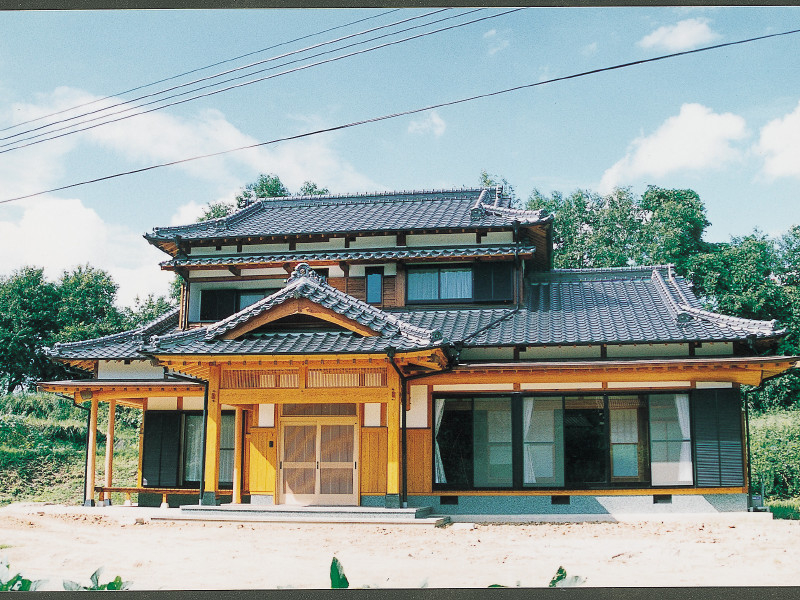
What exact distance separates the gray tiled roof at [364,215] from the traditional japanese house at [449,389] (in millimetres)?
158

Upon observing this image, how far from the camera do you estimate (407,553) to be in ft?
27.7

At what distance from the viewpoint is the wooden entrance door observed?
1170 centimetres

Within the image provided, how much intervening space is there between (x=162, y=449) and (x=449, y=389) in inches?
201

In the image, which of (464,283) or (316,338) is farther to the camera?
(464,283)

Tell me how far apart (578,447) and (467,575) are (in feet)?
15.3

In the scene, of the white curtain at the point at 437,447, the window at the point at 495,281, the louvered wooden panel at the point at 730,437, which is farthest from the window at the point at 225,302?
the louvered wooden panel at the point at 730,437

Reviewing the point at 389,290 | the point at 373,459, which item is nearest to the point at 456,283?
the point at 389,290

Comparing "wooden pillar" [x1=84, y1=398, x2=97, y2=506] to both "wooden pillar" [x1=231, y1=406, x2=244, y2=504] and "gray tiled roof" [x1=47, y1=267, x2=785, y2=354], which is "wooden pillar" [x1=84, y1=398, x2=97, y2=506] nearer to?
"wooden pillar" [x1=231, y1=406, x2=244, y2=504]

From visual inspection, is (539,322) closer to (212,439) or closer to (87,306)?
(212,439)

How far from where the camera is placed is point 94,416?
45.2 feet

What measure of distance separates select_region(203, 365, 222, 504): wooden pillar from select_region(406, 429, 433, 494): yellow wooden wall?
2771 millimetres

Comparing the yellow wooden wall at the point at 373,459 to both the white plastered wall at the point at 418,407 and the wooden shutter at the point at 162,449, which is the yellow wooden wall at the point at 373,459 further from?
the wooden shutter at the point at 162,449

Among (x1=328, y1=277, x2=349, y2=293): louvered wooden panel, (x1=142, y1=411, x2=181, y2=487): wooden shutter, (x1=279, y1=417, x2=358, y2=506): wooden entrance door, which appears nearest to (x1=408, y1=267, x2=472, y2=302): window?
(x1=328, y1=277, x2=349, y2=293): louvered wooden panel

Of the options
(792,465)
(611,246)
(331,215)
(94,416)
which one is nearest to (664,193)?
(611,246)
